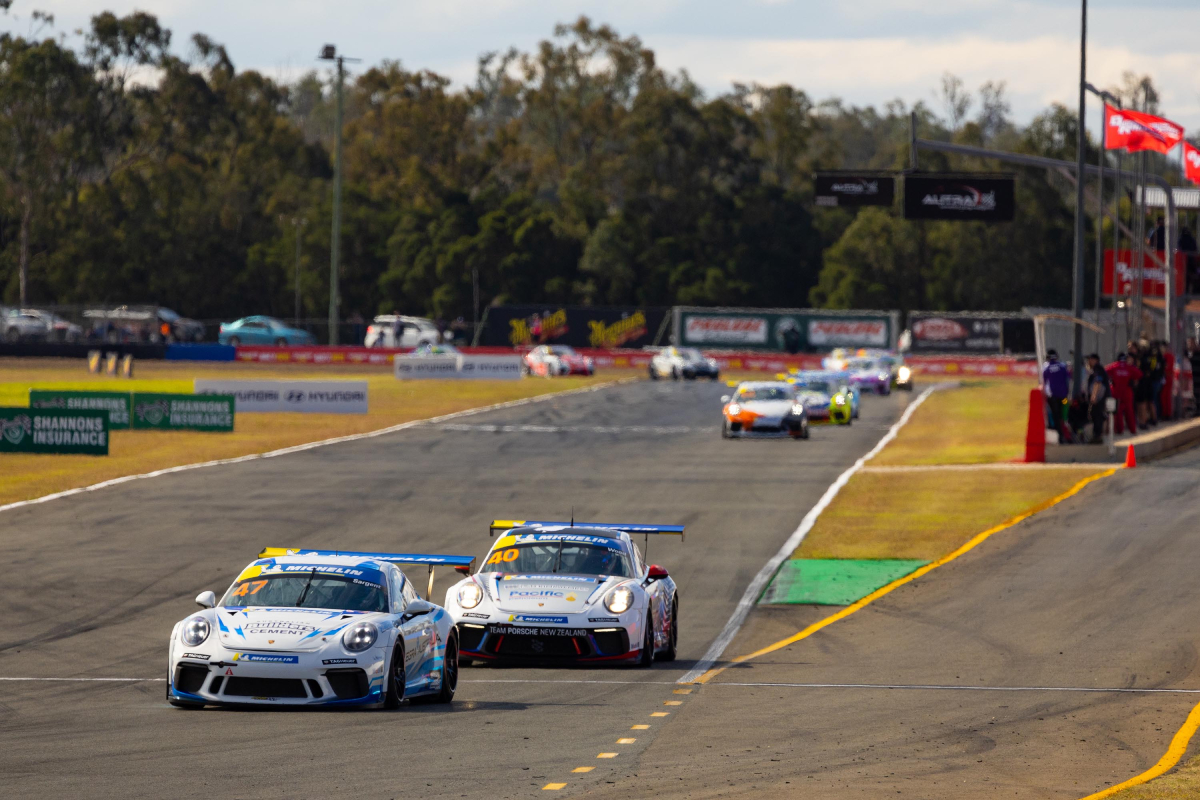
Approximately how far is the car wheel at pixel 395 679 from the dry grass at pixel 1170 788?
5.25 m

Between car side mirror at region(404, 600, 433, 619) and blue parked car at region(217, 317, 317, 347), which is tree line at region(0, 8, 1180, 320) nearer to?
blue parked car at region(217, 317, 317, 347)

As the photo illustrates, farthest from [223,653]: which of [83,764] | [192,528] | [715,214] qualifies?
[715,214]

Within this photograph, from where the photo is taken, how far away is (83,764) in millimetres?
9906

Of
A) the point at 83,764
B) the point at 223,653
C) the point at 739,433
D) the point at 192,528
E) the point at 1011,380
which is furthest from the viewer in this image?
the point at 1011,380

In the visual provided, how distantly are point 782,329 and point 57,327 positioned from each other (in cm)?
3493

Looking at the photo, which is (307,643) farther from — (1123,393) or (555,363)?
(555,363)

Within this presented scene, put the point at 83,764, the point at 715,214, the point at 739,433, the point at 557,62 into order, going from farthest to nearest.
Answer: the point at 557,62 < the point at 715,214 < the point at 739,433 < the point at 83,764

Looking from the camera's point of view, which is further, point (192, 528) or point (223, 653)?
point (192, 528)

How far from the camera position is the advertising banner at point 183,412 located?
41750 mm

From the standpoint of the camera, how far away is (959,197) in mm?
54562

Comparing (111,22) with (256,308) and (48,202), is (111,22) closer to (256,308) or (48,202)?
(48,202)

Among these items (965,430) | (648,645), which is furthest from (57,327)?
(648,645)

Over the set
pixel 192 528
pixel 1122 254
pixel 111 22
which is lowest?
pixel 192 528

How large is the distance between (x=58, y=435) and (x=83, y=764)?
1069 inches
